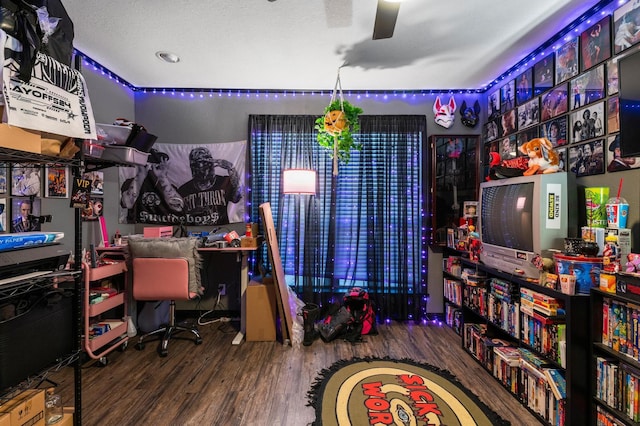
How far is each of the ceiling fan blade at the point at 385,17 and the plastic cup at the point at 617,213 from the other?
1622mm

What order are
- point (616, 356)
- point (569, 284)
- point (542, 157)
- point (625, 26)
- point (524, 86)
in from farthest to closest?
point (524, 86) → point (542, 157) → point (625, 26) → point (569, 284) → point (616, 356)

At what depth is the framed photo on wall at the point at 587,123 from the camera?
6.39 ft

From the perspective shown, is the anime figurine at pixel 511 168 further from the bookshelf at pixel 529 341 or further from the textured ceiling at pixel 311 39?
the textured ceiling at pixel 311 39

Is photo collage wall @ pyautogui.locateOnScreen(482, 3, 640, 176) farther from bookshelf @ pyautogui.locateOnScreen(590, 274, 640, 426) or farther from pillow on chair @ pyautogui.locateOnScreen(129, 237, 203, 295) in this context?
pillow on chair @ pyautogui.locateOnScreen(129, 237, 203, 295)

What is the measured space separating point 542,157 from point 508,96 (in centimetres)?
118

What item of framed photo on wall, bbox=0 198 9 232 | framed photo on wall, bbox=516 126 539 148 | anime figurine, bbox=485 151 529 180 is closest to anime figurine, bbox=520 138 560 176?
anime figurine, bbox=485 151 529 180

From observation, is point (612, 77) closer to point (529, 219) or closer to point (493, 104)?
point (529, 219)

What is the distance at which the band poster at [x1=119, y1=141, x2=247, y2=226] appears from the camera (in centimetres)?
346

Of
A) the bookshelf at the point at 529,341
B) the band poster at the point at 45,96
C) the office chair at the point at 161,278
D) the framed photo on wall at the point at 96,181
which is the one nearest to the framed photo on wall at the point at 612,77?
the bookshelf at the point at 529,341

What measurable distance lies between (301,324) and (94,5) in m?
2.99

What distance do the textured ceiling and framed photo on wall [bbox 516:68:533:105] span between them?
17cm

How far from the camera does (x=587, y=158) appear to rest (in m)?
2.04

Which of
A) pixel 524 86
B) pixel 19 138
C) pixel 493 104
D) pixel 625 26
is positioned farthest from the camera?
pixel 493 104

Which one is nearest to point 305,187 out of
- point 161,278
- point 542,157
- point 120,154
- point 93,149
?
point 161,278
